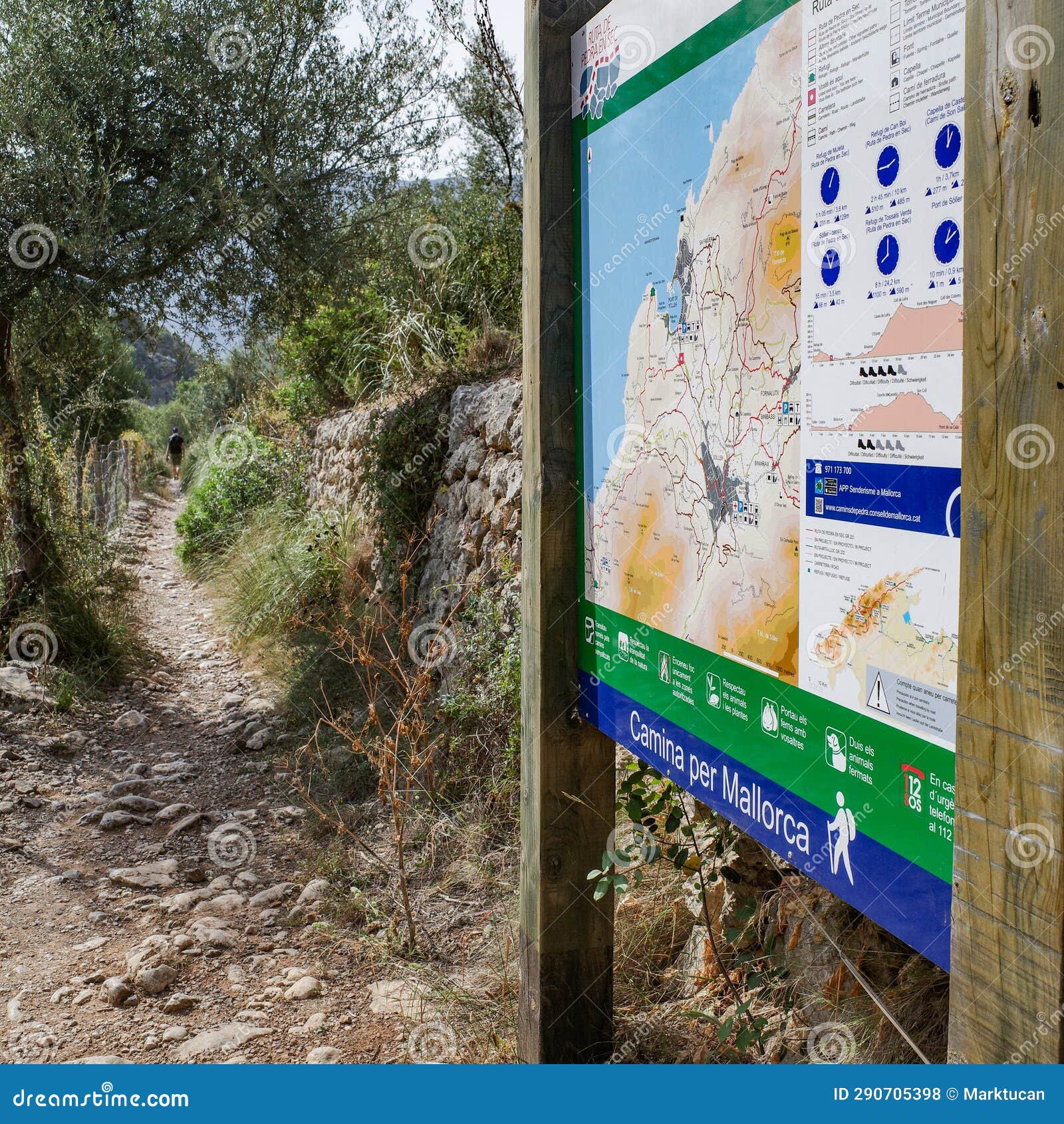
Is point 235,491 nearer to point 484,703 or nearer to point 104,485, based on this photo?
point 104,485

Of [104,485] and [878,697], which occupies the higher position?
[104,485]

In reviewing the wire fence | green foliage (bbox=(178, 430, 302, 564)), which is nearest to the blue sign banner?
the wire fence

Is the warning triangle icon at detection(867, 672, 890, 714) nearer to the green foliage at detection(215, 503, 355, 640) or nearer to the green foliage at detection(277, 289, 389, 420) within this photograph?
the green foliage at detection(215, 503, 355, 640)

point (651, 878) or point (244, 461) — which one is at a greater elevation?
point (244, 461)

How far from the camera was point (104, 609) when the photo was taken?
7887mm

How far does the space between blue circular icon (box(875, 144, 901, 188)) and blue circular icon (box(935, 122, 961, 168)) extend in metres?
0.08

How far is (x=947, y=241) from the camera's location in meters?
1.32

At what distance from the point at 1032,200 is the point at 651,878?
2914 millimetres

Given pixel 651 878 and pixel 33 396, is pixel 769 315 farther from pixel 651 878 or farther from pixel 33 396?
pixel 33 396

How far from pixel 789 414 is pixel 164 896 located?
152 inches

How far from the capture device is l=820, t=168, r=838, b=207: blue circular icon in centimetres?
153

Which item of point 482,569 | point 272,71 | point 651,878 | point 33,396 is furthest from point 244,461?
point 651,878

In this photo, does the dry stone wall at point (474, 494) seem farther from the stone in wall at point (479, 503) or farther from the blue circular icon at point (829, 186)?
the blue circular icon at point (829, 186)

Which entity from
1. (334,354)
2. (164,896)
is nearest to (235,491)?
(334,354)
